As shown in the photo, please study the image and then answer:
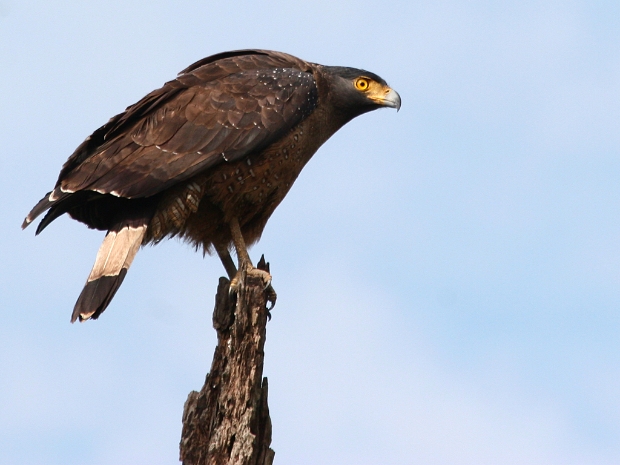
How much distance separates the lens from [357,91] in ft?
27.2

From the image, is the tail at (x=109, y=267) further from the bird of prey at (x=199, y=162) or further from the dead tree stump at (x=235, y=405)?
the dead tree stump at (x=235, y=405)

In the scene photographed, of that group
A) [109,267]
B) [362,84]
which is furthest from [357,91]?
[109,267]

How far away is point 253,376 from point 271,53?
3.35 meters

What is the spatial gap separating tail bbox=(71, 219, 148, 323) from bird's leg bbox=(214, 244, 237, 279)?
973 mm

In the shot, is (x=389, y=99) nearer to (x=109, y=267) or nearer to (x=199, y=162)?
(x=199, y=162)

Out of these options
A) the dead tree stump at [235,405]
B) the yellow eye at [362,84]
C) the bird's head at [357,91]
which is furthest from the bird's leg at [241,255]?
the yellow eye at [362,84]

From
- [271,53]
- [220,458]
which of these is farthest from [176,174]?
[220,458]

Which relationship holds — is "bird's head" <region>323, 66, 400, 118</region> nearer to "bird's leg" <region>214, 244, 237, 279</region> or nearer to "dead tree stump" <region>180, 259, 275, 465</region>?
"bird's leg" <region>214, 244, 237, 279</region>

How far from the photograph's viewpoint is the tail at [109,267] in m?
6.41

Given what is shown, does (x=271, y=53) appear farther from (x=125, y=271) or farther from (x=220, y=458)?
(x=220, y=458)

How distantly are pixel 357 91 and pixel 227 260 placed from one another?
75.1 inches

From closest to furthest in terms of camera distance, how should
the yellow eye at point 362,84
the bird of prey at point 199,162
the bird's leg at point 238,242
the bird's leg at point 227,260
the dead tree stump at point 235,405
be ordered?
the dead tree stump at point 235,405, the bird of prey at point 199,162, the bird's leg at point 238,242, the bird's leg at point 227,260, the yellow eye at point 362,84

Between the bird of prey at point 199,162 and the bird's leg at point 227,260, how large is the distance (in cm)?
2

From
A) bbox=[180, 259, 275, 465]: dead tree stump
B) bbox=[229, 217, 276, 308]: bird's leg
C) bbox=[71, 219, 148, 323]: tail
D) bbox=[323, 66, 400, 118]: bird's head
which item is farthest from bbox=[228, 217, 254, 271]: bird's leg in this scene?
bbox=[323, 66, 400, 118]: bird's head
